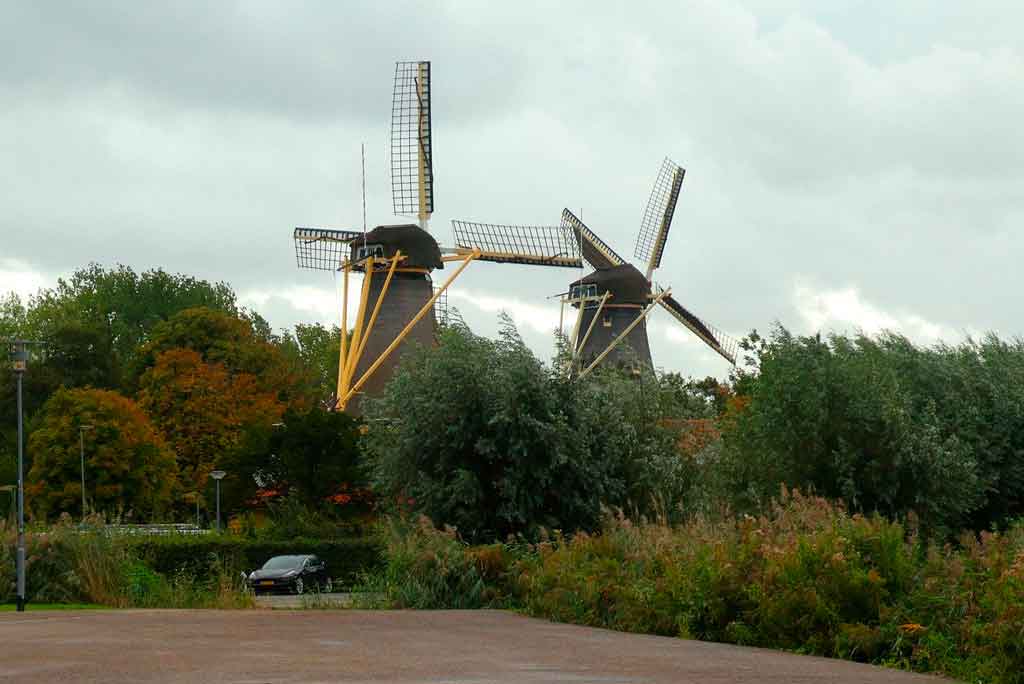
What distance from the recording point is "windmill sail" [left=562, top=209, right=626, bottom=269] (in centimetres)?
7725

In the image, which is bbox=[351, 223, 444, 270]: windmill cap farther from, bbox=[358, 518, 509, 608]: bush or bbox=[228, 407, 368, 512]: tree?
bbox=[358, 518, 509, 608]: bush

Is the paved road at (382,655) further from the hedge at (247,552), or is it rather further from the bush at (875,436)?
the hedge at (247,552)

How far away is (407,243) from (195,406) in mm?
20107

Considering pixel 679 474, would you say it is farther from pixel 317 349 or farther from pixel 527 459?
pixel 317 349

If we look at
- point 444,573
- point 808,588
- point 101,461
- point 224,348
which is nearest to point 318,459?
point 101,461

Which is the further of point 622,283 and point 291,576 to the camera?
point 622,283

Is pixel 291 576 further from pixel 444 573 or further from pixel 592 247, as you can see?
pixel 592 247

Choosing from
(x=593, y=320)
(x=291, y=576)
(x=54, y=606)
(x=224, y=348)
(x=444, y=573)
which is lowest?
(x=291, y=576)

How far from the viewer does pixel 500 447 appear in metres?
30.1

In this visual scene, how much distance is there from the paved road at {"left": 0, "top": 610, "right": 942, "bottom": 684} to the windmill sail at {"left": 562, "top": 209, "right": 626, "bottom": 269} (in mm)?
53936

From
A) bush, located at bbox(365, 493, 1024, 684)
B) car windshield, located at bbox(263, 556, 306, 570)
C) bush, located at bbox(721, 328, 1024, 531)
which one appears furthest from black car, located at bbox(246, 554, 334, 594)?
bush, located at bbox(365, 493, 1024, 684)

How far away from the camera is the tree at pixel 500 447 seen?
29.8 m

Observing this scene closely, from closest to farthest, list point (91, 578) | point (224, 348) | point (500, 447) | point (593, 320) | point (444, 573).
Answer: point (444, 573), point (500, 447), point (91, 578), point (593, 320), point (224, 348)

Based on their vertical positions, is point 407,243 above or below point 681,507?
above
